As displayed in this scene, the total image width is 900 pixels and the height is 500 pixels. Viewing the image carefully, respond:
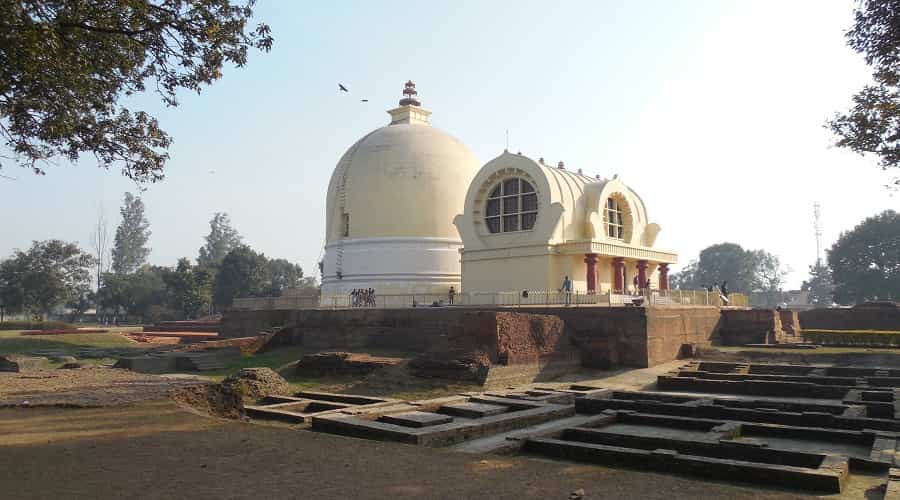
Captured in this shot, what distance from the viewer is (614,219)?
30891 mm

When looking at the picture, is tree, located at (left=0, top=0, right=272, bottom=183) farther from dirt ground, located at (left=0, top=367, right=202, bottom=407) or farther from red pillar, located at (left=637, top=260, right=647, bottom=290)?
red pillar, located at (left=637, top=260, right=647, bottom=290)

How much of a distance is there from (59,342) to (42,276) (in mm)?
28441

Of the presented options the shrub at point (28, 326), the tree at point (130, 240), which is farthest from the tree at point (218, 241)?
the shrub at point (28, 326)

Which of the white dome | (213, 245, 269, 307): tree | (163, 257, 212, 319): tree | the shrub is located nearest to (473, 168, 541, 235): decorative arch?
the white dome

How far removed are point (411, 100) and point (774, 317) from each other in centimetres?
2518

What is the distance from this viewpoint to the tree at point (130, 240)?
9706 centimetres

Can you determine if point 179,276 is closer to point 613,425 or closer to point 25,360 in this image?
point 25,360

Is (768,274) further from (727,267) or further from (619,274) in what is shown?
(619,274)

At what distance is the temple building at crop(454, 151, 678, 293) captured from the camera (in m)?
27.4

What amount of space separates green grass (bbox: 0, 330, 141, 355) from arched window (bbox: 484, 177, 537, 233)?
16.9 meters

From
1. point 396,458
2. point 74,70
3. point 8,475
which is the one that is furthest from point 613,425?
point 74,70

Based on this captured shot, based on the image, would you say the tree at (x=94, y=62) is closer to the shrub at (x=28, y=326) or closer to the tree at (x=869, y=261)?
the shrub at (x=28, y=326)

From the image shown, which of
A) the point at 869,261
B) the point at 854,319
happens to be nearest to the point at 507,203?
the point at 854,319

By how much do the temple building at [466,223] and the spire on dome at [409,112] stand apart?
63 millimetres
